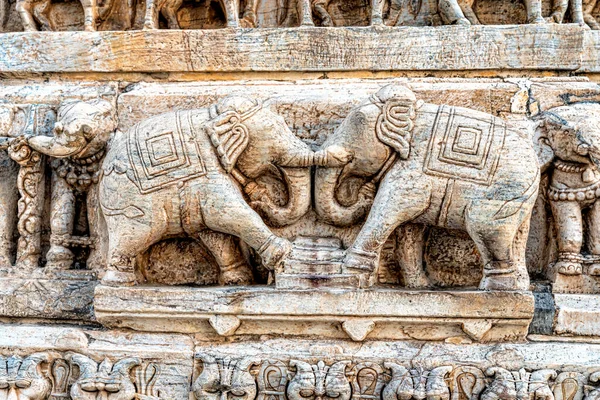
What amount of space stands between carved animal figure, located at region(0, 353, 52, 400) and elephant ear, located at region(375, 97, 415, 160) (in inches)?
80.5

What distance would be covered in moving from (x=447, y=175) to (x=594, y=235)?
34.3 inches

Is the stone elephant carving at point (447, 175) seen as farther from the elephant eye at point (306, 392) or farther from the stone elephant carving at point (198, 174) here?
the elephant eye at point (306, 392)

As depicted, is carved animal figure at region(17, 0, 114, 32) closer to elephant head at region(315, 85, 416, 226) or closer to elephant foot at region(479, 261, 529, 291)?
elephant head at region(315, 85, 416, 226)

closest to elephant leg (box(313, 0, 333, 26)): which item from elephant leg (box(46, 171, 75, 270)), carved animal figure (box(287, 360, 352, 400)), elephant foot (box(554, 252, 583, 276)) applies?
elephant leg (box(46, 171, 75, 270))

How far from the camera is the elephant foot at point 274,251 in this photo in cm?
335

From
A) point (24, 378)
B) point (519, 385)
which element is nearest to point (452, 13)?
point (519, 385)

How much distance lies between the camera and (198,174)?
A: 3375 mm

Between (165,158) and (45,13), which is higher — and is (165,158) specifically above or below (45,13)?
below

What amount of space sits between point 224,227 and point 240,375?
2.39ft

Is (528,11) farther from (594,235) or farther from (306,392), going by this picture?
(306,392)

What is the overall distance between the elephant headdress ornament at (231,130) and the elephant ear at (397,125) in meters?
0.63

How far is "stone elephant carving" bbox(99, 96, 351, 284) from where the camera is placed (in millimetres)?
3365

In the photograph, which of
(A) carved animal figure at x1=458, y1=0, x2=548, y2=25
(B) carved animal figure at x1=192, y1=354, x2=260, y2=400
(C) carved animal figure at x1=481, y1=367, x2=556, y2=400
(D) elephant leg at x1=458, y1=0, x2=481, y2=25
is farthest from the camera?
(D) elephant leg at x1=458, y1=0, x2=481, y2=25

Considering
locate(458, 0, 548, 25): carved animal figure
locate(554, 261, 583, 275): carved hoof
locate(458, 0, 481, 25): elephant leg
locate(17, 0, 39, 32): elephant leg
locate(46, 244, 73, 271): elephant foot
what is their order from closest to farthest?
1. locate(554, 261, 583, 275): carved hoof
2. locate(46, 244, 73, 271): elephant foot
3. locate(458, 0, 548, 25): carved animal figure
4. locate(458, 0, 481, 25): elephant leg
5. locate(17, 0, 39, 32): elephant leg
